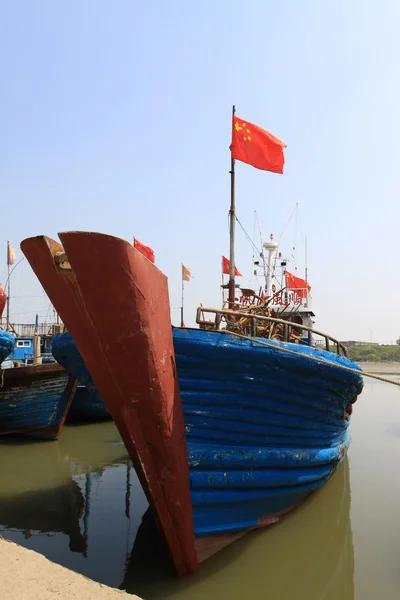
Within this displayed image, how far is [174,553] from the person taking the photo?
4.55 meters

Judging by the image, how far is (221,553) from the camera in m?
5.05

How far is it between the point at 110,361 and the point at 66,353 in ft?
8.28

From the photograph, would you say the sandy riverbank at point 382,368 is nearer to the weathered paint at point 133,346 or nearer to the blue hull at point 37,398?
the blue hull at point 37,398

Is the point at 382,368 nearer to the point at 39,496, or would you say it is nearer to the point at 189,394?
the point at 39,496

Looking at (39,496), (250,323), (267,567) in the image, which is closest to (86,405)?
(39,496)

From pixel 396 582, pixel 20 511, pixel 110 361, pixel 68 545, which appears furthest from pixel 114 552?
pixel 396 582

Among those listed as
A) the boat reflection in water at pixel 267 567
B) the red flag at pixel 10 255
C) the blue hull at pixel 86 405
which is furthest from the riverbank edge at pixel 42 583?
the red flag at pixel 10 255

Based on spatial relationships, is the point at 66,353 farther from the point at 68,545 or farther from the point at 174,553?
the point at 174,553

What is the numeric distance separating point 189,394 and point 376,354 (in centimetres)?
7377

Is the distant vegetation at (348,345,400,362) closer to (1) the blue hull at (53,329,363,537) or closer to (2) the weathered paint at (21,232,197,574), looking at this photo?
(1) the blue hull at (53,329,363,537)

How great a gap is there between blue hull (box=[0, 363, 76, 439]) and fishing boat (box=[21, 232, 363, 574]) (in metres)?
7.15

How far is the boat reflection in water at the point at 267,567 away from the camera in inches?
178

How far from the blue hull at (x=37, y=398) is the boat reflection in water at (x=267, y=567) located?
5820 mm

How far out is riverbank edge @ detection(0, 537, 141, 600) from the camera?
3443 millimetres
